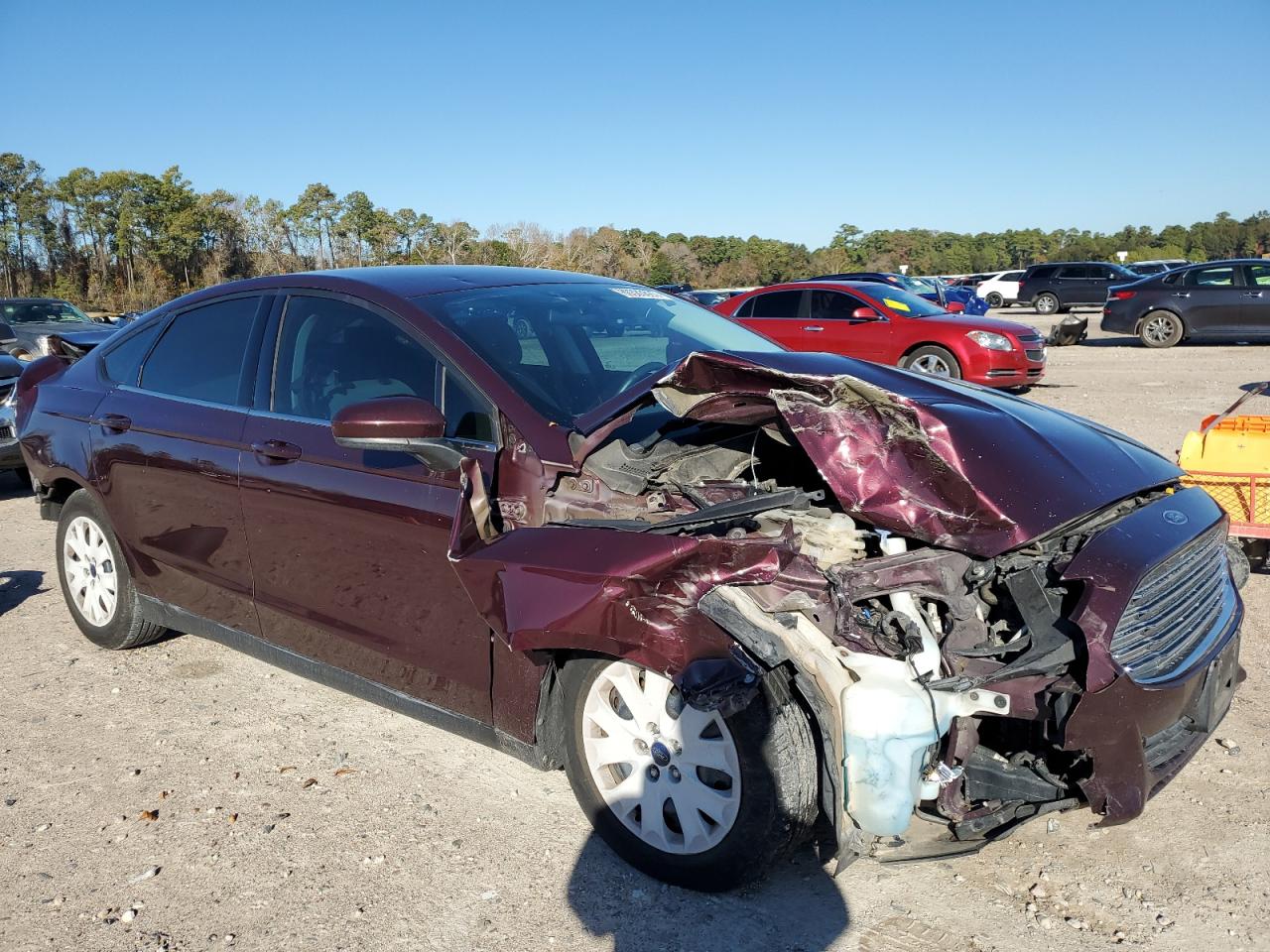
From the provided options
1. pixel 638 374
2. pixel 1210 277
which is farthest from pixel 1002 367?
pixel 638 374

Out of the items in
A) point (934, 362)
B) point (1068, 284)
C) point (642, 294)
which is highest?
point (1068, 284)

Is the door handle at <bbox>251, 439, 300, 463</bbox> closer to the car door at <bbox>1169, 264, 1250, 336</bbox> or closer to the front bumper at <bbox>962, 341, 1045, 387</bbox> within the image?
the front bumper at <bbox>962, 341, 1045, 387</bbox>

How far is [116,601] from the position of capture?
4684 mm

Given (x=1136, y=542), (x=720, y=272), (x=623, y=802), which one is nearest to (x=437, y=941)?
(x=623, y=802)

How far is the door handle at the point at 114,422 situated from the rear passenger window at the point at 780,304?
11281 millimetres

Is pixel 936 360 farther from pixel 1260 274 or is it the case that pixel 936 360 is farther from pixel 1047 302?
pixel 1047 302

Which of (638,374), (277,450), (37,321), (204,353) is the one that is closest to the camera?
(638,374)

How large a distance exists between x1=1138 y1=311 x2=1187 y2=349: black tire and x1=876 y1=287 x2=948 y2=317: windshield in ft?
25.0

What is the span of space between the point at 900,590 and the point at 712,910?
103 cm

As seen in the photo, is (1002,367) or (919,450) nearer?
(919,450)

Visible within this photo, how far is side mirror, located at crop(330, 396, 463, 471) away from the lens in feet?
9.73

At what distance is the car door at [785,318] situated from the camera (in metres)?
14.2

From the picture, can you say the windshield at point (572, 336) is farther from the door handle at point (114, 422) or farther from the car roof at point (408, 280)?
the door handle at point (114, 422)

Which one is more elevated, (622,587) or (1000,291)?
(1000,291)
